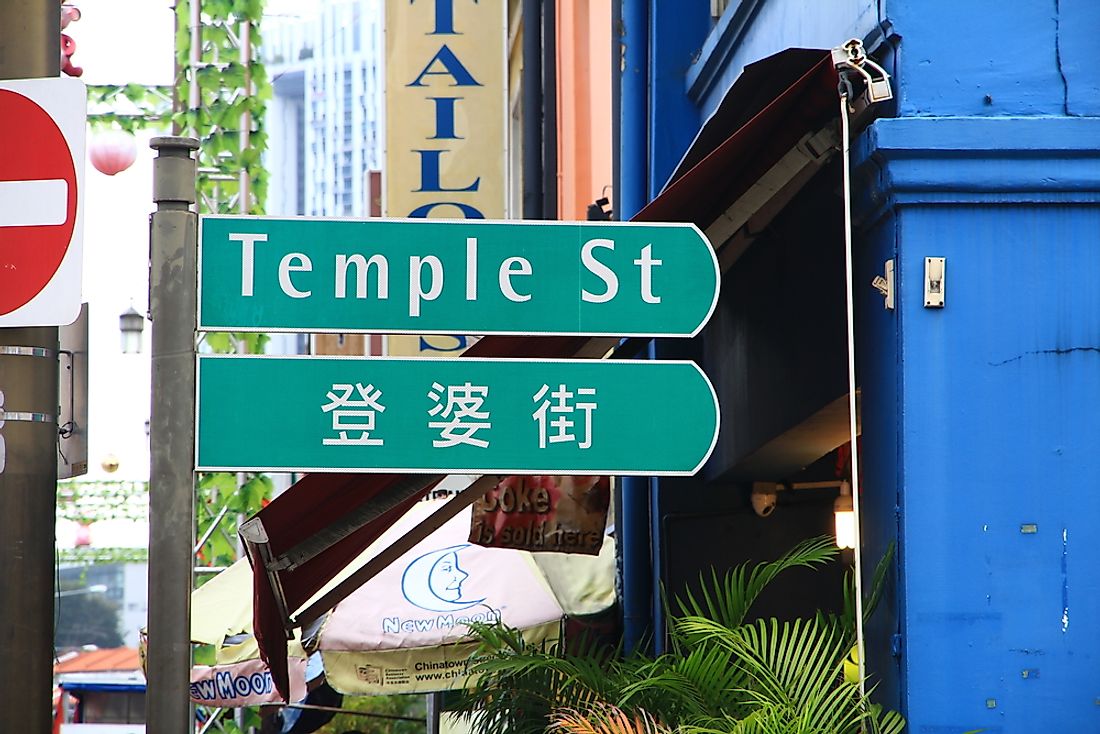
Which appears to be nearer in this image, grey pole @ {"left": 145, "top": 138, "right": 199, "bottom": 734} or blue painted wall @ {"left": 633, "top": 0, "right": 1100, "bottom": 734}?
grey pole @ {"left": 145, "top": 138, "right": 199, "bottom": 734}

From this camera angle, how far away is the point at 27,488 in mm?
3654

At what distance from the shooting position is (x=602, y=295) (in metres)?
3.78

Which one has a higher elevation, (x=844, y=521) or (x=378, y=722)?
(x=844, y=521)

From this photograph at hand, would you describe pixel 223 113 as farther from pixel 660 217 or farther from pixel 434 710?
pixel 660 217

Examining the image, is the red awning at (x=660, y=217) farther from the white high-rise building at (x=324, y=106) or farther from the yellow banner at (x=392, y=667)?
the white high-rise building at (x=324, y=106)

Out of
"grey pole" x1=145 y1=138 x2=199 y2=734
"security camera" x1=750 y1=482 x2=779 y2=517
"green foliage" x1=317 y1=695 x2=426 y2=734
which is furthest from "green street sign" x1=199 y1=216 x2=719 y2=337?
"green foliage" x1=317 y1=695 x2=426 y2=734

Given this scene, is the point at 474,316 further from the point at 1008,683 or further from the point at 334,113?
the point at 334,113

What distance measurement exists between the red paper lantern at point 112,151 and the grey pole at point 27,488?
1491 cm

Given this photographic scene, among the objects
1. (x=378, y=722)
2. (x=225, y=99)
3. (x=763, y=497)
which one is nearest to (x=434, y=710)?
(x=763, y=497)

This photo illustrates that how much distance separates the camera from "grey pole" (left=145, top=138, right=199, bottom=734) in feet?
10.8

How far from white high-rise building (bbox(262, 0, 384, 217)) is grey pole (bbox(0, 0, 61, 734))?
384ft

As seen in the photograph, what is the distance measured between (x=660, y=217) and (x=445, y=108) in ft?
27.0

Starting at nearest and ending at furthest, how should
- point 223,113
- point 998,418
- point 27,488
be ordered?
point 27,488 → point 998,418 → point 223,113

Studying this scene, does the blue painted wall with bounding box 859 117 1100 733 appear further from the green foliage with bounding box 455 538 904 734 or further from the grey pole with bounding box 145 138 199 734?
the grey pole with bounding box 145 138 199 734
